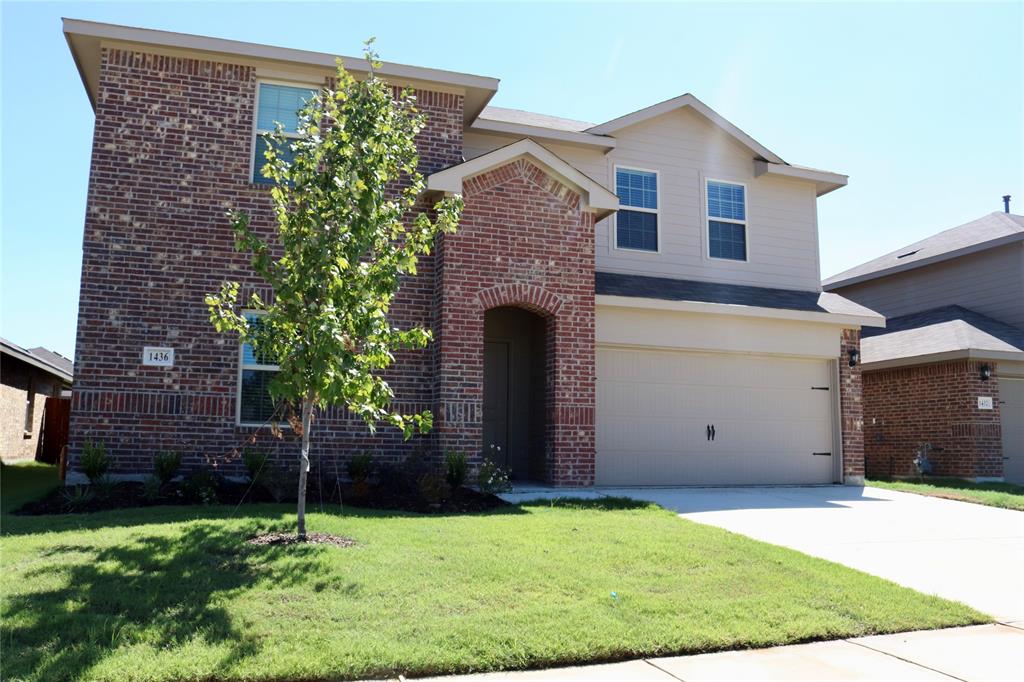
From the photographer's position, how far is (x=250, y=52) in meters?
11.3

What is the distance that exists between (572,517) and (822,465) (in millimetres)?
7680

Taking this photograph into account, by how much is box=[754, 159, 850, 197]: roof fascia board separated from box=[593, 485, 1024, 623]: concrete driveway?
21.3ft

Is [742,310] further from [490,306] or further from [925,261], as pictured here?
[925,261]

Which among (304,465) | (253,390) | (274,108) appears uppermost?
(274,108)

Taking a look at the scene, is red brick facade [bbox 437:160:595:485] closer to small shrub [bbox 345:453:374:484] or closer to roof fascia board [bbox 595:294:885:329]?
roof fascia board [bbox 595:294:885:329]

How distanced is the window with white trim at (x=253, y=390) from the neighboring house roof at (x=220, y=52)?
13.1ft

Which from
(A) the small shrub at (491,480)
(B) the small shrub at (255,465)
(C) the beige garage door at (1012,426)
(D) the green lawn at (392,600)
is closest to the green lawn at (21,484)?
(D) the green lawn at (392,600)

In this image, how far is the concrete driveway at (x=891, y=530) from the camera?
6746 millimetres

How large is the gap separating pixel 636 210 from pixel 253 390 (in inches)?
312

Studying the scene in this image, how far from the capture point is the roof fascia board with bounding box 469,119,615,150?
13477 millimetres

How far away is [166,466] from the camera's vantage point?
9703mm

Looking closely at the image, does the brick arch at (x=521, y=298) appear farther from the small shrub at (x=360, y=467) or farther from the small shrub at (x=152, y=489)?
the small shrub at (x=152, y=489)

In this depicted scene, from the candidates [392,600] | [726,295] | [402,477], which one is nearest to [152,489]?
[402,477]

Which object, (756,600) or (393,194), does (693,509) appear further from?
(393,194)
